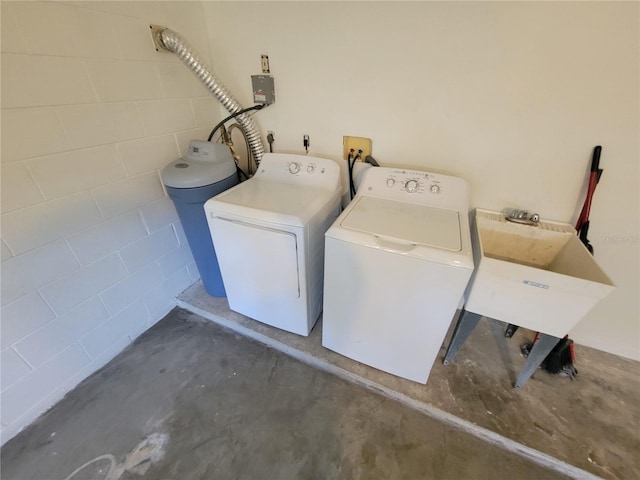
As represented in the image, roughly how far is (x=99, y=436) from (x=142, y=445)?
0.22 metres

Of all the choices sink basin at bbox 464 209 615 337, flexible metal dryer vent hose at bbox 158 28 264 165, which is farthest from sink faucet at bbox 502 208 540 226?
flexible metal dryer vent hose at bbox 158 28 264 165

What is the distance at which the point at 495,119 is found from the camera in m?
1.27

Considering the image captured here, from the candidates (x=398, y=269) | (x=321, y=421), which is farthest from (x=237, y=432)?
(x=398, y=269)

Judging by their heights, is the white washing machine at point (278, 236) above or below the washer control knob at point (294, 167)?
below

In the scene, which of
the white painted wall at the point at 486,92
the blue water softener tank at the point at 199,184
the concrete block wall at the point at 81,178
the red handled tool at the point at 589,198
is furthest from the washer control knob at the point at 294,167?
the red handled tool at the point at 589,198

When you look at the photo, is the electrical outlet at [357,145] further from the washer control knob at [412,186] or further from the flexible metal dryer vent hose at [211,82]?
the flexible metal dryer vent hose at [211,82]

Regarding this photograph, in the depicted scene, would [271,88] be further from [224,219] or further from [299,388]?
[299,388]

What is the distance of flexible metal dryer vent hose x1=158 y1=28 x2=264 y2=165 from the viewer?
140 cm

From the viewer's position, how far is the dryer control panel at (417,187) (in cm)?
134

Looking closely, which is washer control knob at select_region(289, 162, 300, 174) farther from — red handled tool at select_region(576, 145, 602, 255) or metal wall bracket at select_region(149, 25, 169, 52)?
red handled tool at select_region(576, 145, 602, 255)

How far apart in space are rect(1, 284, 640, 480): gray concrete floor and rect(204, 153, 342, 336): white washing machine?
0.81ft

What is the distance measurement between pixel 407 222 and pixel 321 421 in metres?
1.03

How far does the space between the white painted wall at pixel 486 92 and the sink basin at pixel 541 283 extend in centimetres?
15

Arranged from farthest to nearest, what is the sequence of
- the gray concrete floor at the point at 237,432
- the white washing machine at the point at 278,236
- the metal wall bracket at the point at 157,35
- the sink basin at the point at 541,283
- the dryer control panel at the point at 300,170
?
1. the dryer control panel at the point at 300,170
2. the metal wall bracket at the point at 157,35
3. the white washing machine at the point at 278,236
4. the gray concrete floor at the point at 237,432
5. the sink basin at the point at 541,283
